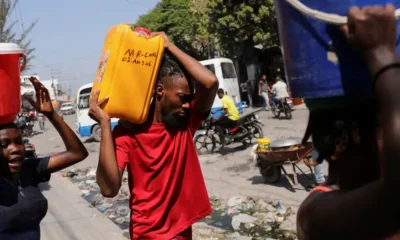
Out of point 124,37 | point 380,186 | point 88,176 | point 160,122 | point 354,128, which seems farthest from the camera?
point 88,176

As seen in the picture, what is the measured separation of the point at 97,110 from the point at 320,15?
4.52 ft

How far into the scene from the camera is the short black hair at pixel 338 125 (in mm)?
1200

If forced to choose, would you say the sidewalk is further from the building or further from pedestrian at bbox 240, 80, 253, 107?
pedestrian at bbox 240, 80, 253, 107

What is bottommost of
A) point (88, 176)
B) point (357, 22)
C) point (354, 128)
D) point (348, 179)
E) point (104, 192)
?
point (88, 176)

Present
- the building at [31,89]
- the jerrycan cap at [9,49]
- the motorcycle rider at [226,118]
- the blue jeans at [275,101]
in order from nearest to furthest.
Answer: the jerrycan cap at [9,49], the building at [31,89], the motorcycle rider at [226,118], the blue jeans at [275,101]

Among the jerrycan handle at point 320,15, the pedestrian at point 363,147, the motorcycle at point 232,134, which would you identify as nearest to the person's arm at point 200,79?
the pedestrian at point 363,147

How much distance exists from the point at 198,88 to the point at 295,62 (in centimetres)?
123

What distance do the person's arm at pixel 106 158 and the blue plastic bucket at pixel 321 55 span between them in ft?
3.93

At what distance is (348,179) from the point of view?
4.15ft

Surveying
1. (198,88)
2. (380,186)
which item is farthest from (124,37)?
(380,186)

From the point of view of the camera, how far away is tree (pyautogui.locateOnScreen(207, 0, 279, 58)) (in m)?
20.6

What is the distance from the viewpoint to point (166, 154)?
2.48 m

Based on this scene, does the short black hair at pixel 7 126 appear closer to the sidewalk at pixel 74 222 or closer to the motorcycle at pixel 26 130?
the sidewalk at pixel 74 222

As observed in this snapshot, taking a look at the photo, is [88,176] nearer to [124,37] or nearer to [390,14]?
[124,37]
